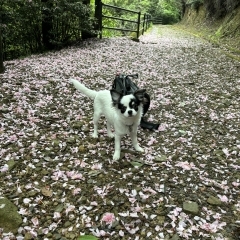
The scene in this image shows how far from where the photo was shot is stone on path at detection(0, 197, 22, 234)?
294cm

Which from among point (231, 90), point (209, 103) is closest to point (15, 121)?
point (209, 103)

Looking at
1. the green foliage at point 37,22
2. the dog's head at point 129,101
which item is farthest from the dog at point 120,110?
the green foliage at point 37,22

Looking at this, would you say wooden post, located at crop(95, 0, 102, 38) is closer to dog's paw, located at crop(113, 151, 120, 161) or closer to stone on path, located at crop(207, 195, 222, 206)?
dog's paw, located at crop(113, 151, 120, 161)

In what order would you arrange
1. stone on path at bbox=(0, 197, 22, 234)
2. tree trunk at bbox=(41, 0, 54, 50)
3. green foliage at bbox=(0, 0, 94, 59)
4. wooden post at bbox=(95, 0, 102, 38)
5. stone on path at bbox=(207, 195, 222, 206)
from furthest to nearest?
wooden post at bbox=(95, 0, 102, 38)
tree trunk at bbox=(41, 0, 54, 50)
green foliage at bbox=(0, 0, 94, 59)
stone on path at bbox=(207, 195, 222, 206)
stone on path at bbox=(0, 197, 22, 234)

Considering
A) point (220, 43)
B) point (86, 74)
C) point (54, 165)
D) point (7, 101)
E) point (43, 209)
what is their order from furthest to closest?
1. point (220, 43)
2. point (86, 74)
3. point (7, 101)
4. point (54, 165)
5. point (43, 209)

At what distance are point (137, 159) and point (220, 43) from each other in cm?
1459

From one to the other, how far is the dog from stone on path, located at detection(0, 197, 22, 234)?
173 cm

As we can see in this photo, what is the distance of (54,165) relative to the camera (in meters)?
4.14

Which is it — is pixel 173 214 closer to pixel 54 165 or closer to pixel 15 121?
pixel 54 165

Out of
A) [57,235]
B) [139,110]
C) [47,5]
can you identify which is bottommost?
[57,235]

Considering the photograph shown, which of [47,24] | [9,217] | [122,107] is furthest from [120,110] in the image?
[47,24]

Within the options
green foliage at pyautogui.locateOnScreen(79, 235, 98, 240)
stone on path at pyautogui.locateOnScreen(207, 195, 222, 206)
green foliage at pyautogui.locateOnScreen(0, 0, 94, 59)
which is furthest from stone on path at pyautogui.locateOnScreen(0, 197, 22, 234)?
green foliage at pyautogui.locateOnScreen(0, 0, 94, 59)

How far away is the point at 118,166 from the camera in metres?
4.19

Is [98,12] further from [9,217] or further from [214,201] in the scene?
[9,217]
